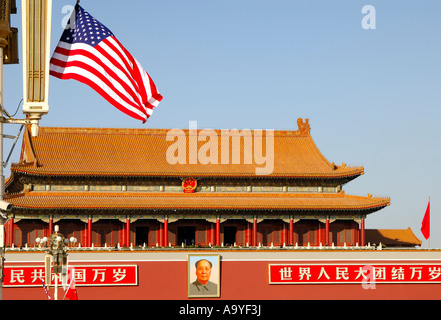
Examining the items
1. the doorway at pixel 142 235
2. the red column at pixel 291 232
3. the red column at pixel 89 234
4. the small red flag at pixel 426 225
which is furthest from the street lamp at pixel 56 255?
the small red flag at pixel 426 225

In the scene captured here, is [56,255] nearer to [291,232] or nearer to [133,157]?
[133,157]

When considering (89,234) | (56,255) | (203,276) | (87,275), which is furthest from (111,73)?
(89,234)

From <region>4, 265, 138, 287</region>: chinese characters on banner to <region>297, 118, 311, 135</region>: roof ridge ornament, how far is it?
1648 cm

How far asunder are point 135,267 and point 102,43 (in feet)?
78.7

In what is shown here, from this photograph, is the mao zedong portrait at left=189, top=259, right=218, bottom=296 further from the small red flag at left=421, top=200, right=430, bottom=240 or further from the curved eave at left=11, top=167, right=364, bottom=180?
the small red flag at left=421, top=200, right=430, bottom=240

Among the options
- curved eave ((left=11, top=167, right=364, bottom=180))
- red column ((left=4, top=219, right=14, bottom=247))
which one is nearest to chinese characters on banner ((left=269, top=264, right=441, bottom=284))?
curved eave ((left=11, top=167, right=364, bottom=180))

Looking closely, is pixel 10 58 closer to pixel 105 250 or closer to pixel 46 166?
pixel 105 250

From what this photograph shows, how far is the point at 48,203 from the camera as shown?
41188mm

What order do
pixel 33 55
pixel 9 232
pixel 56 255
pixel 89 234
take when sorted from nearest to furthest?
pixel 33 55 < pixel 56 255 < pixel 9 232 < pixel 89 234

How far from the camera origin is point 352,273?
40.4 meters

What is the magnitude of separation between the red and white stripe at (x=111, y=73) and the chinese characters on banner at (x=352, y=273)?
23487mm

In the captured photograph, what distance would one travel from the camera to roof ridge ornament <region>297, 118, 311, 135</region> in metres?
49.4

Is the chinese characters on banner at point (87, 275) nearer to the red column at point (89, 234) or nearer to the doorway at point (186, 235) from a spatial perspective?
the red column at point (89, 234)

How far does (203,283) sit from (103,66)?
80.1 feet
